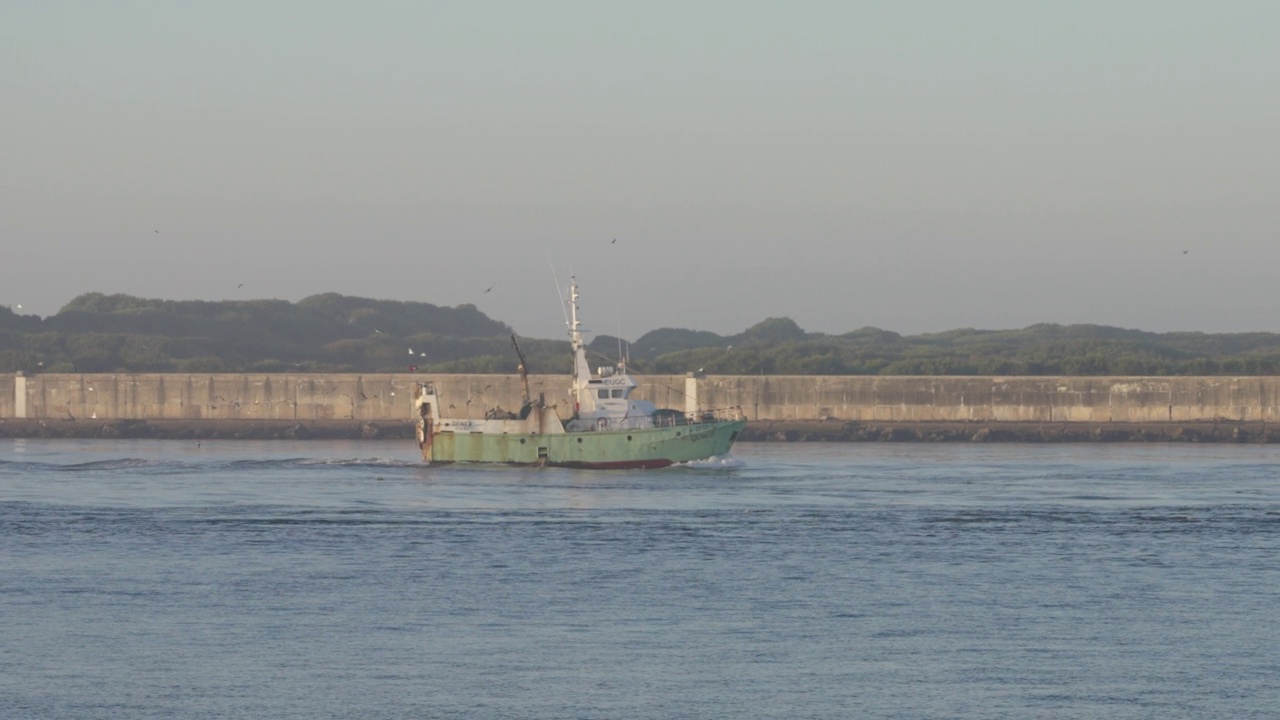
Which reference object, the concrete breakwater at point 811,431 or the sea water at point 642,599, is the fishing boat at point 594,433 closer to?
the sea water at point 642,599

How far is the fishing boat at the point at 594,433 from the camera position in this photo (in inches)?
1987

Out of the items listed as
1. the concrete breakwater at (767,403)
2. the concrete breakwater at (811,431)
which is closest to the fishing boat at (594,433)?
the concrete breakwater at (767,403)

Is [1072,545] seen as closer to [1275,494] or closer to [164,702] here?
[1275,494]

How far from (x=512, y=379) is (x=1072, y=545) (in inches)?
1832

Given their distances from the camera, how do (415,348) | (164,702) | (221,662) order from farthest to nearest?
(415,348)
(221,662)
(164,702)

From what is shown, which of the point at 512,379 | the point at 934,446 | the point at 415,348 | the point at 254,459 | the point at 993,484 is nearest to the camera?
the point at 993,484

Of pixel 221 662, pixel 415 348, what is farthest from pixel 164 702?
pixel 415 348

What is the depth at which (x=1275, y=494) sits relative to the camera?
41.4 m

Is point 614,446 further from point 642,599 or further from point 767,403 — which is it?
point 642,599

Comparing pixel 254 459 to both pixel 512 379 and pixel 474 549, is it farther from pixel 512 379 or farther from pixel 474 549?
pixel 474 549

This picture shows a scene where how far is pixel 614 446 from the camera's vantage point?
50.3 metres

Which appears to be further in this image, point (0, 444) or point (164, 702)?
point (0, 444)

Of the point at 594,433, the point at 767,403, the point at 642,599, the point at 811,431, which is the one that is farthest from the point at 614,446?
the point at 642,599

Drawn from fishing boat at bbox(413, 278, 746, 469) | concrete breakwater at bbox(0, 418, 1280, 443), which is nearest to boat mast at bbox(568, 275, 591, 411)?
fishing boat at bbox(413, 278, 746, 469)
